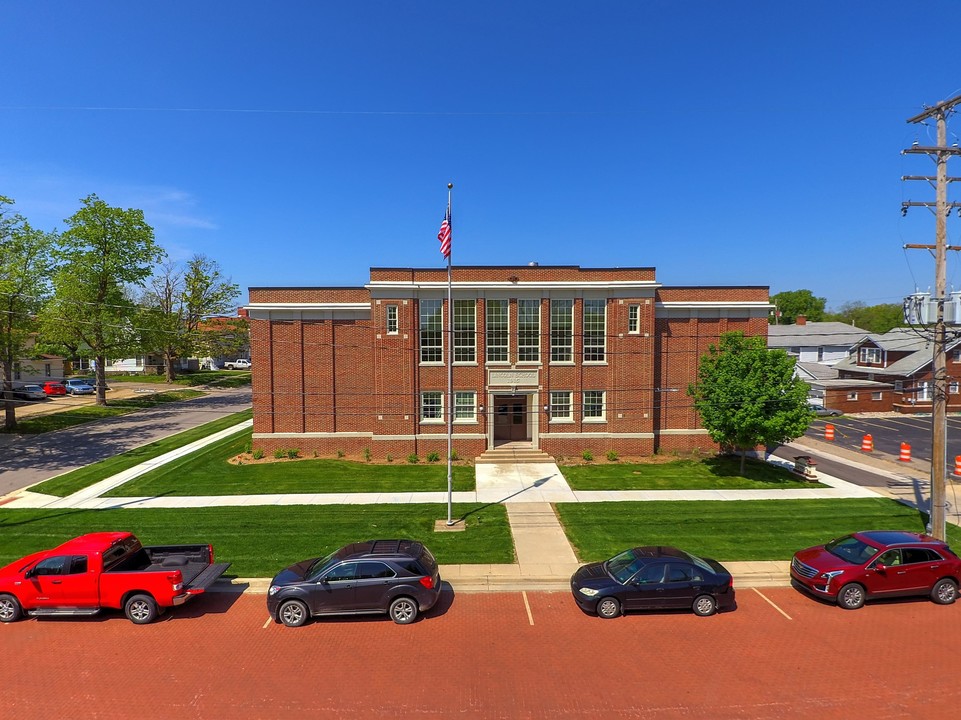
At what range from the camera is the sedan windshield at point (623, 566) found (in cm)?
1130

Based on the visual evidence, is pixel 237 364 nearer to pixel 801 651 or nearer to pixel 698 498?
pixel 698 498

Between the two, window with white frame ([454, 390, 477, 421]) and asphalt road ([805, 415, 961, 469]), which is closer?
window with white frame ([454, 390, 477, 421])

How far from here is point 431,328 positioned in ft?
83.5

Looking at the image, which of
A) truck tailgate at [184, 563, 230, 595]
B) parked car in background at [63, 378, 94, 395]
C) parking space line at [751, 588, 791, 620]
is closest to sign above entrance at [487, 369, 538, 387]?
parking space line at [751, 588, 791, 620]

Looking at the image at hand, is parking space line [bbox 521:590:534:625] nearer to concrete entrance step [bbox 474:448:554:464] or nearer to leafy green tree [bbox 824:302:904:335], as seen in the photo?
concrete entrance step [bbox 474:448:554:464]

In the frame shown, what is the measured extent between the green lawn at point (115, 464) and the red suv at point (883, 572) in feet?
87.7

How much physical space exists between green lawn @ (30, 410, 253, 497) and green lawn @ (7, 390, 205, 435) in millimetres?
9948

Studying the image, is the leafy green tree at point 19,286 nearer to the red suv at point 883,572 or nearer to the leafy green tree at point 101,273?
the leafy green tree at point 101,273

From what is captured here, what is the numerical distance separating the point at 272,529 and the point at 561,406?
1499cm

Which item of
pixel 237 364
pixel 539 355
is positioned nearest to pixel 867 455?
pixel 539 355

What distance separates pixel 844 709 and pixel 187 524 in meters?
18.1

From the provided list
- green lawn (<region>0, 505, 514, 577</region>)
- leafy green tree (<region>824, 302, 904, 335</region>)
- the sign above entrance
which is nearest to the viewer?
green lawn (<region>0, 505, 514, 577</region>)

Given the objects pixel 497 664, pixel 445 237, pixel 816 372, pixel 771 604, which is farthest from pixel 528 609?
pixel 816 372

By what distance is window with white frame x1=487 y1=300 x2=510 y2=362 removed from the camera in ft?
83.6
